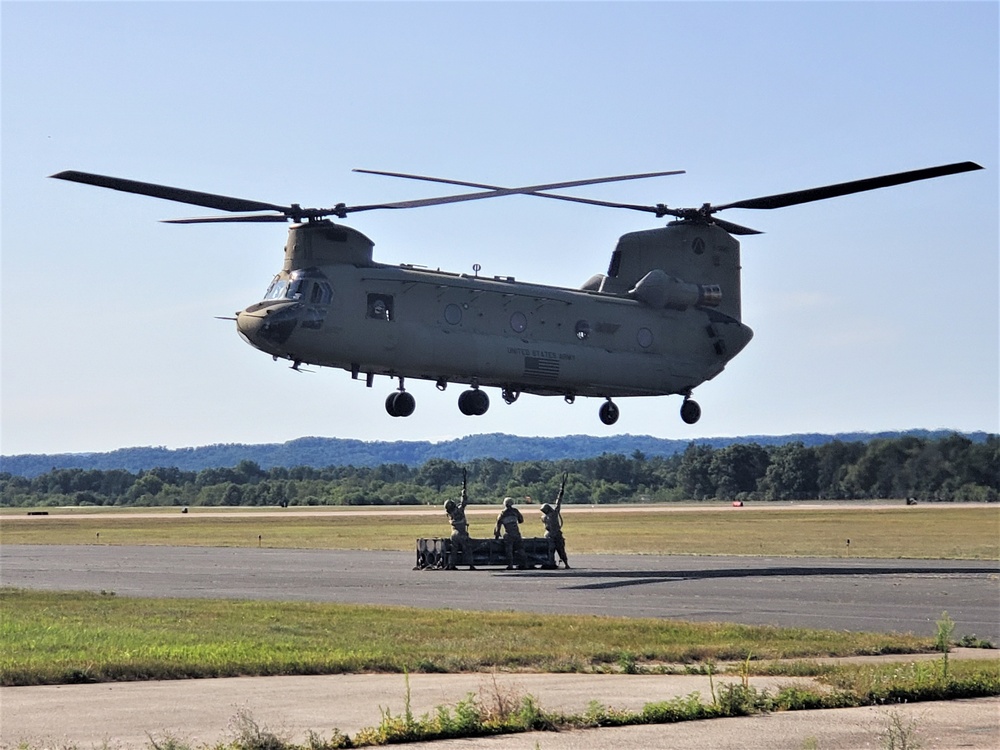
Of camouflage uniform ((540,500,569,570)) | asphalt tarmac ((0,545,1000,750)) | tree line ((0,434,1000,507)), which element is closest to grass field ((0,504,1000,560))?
asphalt tarmac ((0,545,1000,750))

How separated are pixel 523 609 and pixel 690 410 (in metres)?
16.1

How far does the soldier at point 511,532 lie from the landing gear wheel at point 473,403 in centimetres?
290

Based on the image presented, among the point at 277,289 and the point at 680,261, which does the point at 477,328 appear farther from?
the point at 680,261

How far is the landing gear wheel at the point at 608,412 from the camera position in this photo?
41969 mm

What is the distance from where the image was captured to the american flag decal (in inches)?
1518

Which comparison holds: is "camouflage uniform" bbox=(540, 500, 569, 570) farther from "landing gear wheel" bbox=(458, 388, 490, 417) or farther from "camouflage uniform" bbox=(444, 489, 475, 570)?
"landing gear wheel" bbox=(458, 388, 490, 417)

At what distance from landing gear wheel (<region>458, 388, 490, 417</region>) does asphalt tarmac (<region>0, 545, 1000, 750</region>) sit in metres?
4.43

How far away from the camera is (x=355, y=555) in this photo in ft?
171

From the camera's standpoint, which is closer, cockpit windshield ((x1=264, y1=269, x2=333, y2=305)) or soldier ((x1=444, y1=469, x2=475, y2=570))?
cockpit windshield ((x1=264, y1=269, x2=333, y2=305))

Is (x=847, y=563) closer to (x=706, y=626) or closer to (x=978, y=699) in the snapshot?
(x=706, y=626)

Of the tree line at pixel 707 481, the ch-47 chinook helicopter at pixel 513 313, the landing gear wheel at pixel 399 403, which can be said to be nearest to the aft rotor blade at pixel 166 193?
the ch-47 chinook helicopter at pixel 513 313

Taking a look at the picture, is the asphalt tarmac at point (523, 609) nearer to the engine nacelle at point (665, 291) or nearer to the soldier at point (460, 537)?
the soldier at point (460, 537)

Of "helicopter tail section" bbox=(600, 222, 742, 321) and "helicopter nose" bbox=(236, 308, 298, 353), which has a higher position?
"helicopter tail section" bbox=(600, 222, 742, 321)

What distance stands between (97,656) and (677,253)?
1050 inches
